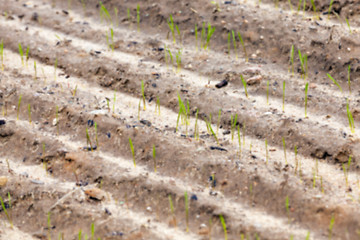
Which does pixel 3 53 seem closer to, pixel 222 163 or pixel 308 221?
pixel 222 163

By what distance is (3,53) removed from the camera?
388 cm

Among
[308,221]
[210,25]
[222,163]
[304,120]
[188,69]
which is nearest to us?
[308,221]

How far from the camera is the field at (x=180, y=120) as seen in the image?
2.44 metres

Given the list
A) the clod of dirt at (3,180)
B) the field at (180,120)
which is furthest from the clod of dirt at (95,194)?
the clod of dirt at (3,180)

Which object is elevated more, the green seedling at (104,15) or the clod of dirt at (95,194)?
the green seedling at (104,15)

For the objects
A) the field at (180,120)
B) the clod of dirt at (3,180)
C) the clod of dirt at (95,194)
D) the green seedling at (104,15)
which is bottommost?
the clod of dirt at (3,180)

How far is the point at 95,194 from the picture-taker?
2578 millimetres

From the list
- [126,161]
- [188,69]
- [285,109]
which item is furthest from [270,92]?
[126,161]

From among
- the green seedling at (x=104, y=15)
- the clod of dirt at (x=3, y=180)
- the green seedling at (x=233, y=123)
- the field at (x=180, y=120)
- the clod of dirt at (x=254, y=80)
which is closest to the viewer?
the field at (x=180, y=120)

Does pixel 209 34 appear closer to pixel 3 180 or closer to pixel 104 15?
pixel 104 15

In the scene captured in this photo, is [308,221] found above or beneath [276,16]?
beneath

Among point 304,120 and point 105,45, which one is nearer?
point 304,120

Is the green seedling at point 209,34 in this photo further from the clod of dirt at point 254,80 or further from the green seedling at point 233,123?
the green seedling at point 233,123

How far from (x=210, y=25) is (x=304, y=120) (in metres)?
1.17
